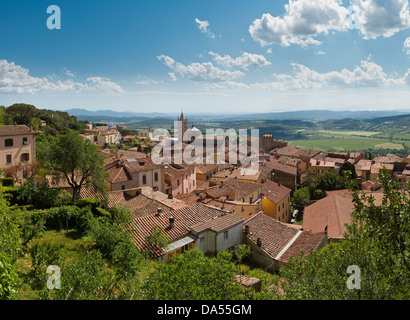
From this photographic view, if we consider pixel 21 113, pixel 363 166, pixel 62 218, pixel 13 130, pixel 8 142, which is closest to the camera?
pixel 62 218

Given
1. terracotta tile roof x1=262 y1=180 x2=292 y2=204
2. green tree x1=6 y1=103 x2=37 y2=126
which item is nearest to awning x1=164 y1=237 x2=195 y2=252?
terracotta tile roof x1=262 y1=180 x2=292 y2=204

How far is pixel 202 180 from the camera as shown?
162 ft

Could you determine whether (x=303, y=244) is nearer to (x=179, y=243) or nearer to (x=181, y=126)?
(x=179, y=243)

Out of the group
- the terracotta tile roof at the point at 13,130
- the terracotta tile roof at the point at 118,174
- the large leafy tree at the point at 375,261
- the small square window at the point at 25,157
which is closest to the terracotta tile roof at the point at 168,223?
the large leafy tree at the point at 375,261

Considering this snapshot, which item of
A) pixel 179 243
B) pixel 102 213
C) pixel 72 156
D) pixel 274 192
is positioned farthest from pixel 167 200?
pixel 274 192

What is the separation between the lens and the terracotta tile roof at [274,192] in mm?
39225

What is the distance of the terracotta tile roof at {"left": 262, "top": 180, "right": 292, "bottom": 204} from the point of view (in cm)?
3922

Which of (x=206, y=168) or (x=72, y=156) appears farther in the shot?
(x=206, y=168)

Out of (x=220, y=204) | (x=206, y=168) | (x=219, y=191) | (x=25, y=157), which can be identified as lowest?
(x=220, y=204)

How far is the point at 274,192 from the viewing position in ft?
137

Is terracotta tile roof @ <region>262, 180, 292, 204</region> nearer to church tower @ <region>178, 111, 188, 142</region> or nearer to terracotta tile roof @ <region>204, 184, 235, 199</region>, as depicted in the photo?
terracotta tile roof @ <region>204, 184, 235, 199</region>

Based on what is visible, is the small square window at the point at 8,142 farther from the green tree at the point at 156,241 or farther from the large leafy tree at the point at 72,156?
the green tree at the point at 156,241

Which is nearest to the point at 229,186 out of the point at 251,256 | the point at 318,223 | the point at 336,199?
the point at 318,223
